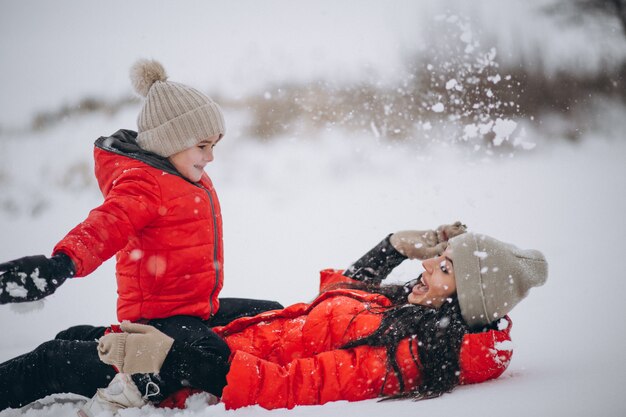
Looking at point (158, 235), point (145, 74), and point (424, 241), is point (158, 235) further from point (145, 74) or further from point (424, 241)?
point (424, 241)

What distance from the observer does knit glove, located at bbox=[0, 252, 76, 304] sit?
4.48 ft

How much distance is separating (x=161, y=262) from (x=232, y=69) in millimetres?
5641

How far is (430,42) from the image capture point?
6648 mm

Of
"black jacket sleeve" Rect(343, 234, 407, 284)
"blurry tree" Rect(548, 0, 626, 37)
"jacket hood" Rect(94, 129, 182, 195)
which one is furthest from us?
"blurry tree" Rect(548, 0, 626, 37)

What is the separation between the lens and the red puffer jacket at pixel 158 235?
6.18 feet

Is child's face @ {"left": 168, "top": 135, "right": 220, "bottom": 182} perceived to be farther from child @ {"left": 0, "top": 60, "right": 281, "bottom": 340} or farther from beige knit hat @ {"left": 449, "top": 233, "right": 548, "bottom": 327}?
beige knit hat @ {"left": 449, "top": 233, "right": 548, "bottom": 327}

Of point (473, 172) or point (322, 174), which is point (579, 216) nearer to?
point (473, 172)

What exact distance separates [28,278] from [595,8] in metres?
6.82

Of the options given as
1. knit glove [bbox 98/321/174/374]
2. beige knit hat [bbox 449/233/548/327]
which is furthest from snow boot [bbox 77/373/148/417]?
beige knit hat [bbox 449/233/548/327]

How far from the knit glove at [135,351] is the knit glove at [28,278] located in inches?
9.5

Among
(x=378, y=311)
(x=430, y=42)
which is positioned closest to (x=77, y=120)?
(x=430, y=42)

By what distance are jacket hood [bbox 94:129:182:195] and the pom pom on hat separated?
0.27 metres

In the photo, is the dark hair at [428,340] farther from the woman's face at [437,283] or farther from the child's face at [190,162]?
the child's face at [190,162]

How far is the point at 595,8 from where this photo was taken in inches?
241
